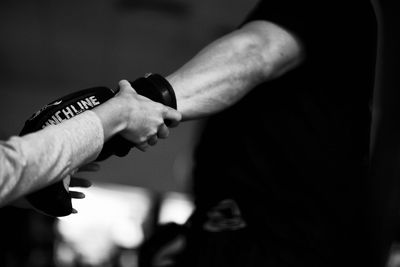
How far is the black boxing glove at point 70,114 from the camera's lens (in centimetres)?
88

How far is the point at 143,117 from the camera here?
101 centimetres

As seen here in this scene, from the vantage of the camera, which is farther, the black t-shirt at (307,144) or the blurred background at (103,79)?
the blurred background at (103,79)

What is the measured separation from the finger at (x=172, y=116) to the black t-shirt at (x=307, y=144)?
146mm

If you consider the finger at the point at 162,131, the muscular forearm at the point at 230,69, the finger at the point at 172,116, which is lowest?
the finger at the point at 162,131

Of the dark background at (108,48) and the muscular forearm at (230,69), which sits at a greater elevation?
the muscular forearm at (230,69)

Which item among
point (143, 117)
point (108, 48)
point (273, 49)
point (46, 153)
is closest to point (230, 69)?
point (273, 49)

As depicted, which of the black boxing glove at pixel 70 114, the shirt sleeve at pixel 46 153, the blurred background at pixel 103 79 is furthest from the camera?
the blurred background at pixel 103 79

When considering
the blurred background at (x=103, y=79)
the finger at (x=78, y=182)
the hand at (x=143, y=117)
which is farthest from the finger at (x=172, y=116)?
the blurred background at (x=103, y=79)

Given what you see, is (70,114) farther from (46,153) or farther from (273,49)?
(273,49)

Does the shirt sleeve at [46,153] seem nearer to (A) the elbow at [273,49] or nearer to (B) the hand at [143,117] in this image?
(B) the hand at [143,117]

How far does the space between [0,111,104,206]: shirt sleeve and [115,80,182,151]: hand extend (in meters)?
0.11

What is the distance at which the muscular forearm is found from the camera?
3.56 ft

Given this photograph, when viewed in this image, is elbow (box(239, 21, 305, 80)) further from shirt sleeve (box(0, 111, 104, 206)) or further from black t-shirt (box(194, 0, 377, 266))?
shirt sleeve (box(0, 111, 104, 206))

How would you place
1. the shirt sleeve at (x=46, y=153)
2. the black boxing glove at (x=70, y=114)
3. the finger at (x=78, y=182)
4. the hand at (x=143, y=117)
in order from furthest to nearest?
1. the finger at (x=78, y=182)
2. the hand at (x=143, y=117)
3. the black boxing glove at (x=70, y=114)
4. the shirt sleeve at (x=46, y=153)
